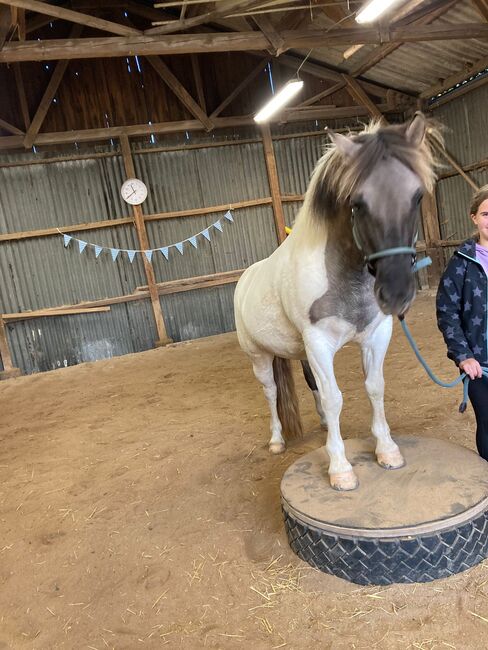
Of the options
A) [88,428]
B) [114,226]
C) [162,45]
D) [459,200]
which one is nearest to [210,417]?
[88,428]

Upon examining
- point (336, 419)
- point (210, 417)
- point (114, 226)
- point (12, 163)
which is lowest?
point (210, 417)

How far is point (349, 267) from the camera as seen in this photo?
1766 millimetres

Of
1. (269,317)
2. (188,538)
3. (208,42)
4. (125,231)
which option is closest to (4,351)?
(125,231)

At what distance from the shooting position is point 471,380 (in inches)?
78.2

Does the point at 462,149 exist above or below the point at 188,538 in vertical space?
above

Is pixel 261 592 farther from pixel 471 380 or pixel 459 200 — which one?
pixel 459 200

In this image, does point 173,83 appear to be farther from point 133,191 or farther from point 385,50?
point 385,50

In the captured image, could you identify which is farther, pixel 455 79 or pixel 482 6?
pixel 455 79

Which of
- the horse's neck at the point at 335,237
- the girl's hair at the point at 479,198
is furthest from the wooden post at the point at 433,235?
the horse's neck at the point at 335,237

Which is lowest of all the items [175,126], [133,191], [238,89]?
[133,191]

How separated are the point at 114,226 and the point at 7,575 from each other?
21.3ft

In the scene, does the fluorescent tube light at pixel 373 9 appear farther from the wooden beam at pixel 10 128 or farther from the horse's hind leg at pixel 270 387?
the wooden beam at pixel 10 128

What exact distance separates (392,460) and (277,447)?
1.13 m

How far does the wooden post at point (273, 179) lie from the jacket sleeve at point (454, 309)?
6826 millimetres
